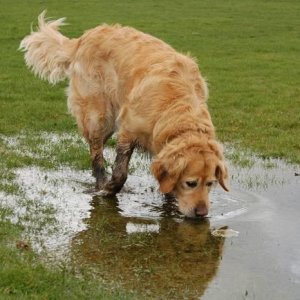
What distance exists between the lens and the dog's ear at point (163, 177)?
762 cm

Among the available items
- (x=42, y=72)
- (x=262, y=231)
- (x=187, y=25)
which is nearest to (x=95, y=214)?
(x=262, y=231)

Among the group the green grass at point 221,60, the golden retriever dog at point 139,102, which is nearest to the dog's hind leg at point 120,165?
the golden retriever dog at point 139,102

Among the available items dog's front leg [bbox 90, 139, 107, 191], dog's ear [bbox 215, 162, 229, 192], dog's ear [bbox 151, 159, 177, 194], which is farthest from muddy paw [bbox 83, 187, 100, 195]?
dog's ear [bbox 215, 162, 229, 192]

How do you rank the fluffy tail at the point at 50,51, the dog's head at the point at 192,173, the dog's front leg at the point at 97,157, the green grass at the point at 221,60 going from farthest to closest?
the green grass at the point at 221,60 → the fluffy tail at the point at 50,51 → the dog's front leg at the point at 97,157 → the dog's head at the point at 192,173

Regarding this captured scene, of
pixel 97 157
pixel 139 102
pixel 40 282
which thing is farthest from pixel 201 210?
pixel 97 157

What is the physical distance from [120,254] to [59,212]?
1452 mm

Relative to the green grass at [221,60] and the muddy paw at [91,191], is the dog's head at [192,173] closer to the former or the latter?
the muddy paw at [91,191]

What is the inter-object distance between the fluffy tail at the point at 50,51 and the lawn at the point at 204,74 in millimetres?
1213

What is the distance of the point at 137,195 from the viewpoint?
9.02 meters

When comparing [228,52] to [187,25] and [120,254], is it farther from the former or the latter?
[120,254]

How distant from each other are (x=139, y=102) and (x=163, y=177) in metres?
1.06

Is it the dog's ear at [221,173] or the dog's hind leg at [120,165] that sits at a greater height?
the dog's ear at [221,173]

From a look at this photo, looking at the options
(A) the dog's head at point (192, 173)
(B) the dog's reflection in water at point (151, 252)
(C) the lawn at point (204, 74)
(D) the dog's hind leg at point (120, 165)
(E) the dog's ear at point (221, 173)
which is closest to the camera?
(B) the dog's reflection in water at point (151, 252)

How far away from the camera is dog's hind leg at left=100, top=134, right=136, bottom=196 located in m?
8.64
